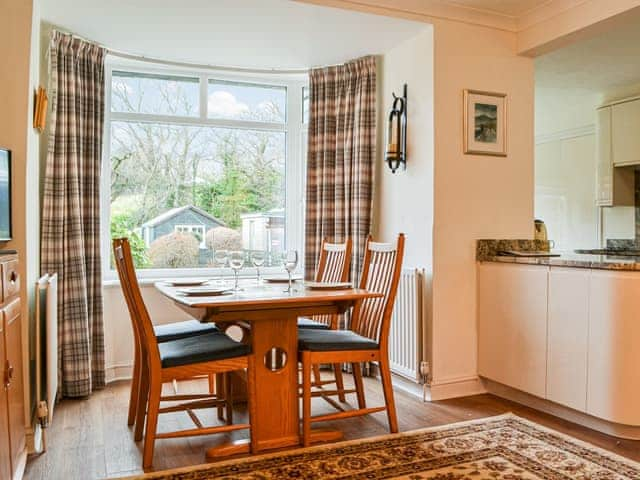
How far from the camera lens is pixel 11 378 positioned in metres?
2.04

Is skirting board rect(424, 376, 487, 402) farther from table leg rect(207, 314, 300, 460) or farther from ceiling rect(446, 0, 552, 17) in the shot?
ceiling rect(446, 0, 552, 17)

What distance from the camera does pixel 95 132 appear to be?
356 centimetres

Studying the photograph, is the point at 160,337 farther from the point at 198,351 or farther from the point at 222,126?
the point at 222,126

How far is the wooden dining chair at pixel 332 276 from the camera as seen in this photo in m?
3.26

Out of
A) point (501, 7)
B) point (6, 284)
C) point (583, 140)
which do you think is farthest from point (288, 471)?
point (583, 140)

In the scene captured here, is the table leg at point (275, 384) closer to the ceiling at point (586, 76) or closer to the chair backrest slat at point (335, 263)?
the chair backrest slat at point (335, 263)

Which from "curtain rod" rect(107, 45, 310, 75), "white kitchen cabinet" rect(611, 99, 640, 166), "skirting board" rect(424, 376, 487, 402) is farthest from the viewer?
"white kitchen cabinet" rect(611, 99, 640, 166)

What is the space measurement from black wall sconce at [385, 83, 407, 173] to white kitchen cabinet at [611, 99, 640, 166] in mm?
2344

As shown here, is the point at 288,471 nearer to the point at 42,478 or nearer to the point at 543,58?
the point at 42,478

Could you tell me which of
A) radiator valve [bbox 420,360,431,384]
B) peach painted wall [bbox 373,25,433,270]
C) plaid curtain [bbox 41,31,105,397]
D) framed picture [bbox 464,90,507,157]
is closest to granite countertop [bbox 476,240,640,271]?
peach painted wall [bbox 373,25,433,270]

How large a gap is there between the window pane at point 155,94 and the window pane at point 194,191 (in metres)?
0.12

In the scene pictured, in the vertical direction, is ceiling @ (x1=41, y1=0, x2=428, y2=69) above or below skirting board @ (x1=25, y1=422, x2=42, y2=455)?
above

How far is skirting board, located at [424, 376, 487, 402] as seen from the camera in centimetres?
336

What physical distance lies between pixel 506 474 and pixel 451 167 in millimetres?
1830
